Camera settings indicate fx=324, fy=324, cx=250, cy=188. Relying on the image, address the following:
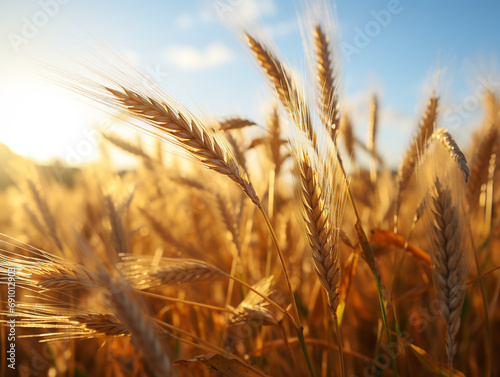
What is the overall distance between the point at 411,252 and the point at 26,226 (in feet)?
11.0

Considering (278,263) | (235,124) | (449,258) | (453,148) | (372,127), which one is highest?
(372,127)

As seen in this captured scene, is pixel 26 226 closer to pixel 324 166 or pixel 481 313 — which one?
pixel 324 166

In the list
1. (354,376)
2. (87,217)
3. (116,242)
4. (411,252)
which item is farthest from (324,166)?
(87,217)

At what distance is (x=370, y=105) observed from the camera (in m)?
2.15

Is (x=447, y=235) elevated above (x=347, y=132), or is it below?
below

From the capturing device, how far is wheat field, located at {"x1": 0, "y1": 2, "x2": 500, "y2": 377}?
0.88 m

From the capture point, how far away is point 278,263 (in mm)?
2174

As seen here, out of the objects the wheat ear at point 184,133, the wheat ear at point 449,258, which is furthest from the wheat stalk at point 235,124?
the wheat ear at point 449,258

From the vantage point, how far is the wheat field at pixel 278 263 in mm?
876

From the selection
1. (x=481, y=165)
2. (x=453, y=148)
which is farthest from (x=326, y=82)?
(x=481, y=165)

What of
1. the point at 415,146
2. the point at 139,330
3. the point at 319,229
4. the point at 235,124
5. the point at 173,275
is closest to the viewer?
the point at 139,330

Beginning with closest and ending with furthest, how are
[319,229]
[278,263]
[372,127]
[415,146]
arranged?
[319,229]
[415,146]
[372,127]
[278,263]

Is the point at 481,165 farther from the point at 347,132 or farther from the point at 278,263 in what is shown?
the point at 278,263

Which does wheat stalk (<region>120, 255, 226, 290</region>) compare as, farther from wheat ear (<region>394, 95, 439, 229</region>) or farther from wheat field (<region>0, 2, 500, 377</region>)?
wheat ear (<region>394, 95, 439, 229</region>)
